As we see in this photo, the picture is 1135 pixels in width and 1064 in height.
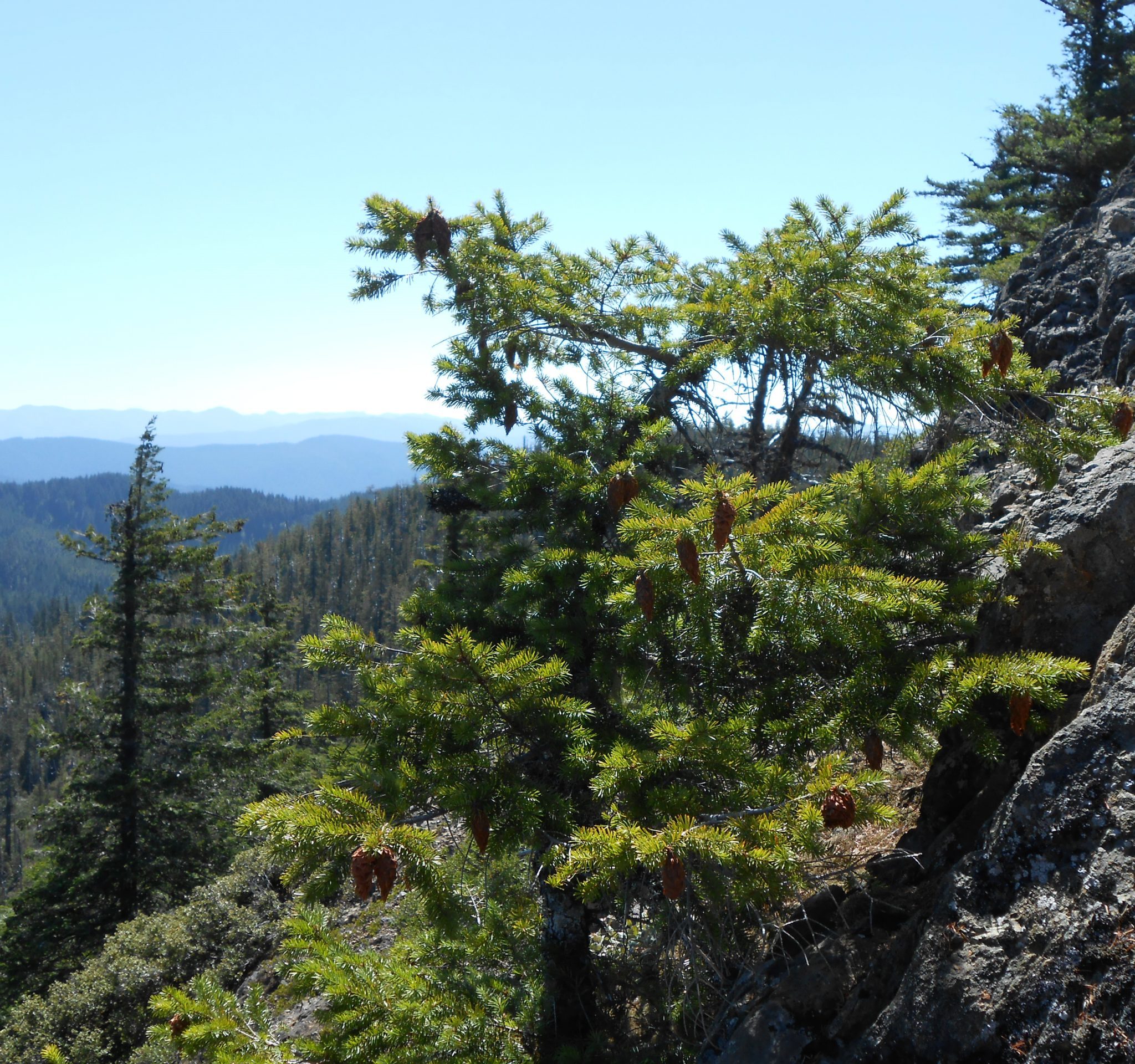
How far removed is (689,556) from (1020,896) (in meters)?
1.81

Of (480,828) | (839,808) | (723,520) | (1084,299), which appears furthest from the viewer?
(1084,299)

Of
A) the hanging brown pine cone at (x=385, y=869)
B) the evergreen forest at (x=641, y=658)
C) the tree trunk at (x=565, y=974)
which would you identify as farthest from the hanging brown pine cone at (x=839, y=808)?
the tree trunk at (x=565, y=974)

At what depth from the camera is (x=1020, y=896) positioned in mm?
3021

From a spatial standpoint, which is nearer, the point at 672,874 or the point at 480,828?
the point at 672,874

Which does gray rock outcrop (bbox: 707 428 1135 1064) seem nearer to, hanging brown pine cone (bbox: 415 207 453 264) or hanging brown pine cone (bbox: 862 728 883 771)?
hanging brown pine cone (bbox: 862 728 883 771)

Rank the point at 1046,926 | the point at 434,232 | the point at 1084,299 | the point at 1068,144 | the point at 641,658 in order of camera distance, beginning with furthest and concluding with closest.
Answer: the point at 1068,144 < the point at 1084,299 < the point at 434,232 < the point at 641,658 < the point at 1046,926

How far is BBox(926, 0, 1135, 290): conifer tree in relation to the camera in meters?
15.0

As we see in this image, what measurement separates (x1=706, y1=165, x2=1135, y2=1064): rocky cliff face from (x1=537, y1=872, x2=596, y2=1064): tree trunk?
1652mm

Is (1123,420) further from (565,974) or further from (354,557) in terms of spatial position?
(354,557)

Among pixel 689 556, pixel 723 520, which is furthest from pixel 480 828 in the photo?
pixel 723 520

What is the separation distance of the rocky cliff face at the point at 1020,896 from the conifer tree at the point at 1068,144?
37.7 feet

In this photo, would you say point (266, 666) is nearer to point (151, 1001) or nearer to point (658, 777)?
point (151, 1001)

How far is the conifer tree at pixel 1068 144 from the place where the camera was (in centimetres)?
1503

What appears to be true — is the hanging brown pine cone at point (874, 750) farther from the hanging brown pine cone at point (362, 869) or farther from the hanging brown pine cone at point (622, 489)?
the hanging brown pine cone at point (362, 869)
